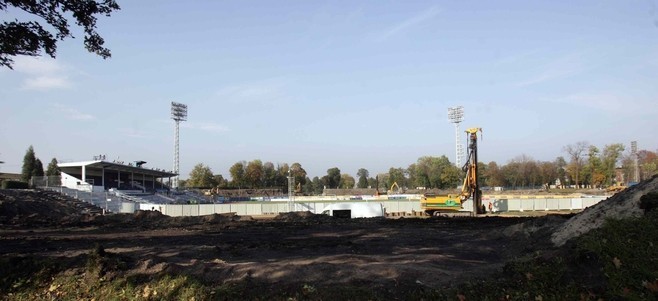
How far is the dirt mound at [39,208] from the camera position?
33.1 meters

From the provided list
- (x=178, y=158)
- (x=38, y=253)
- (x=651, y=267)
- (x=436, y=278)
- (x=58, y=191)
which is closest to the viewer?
(x=651, y=267)

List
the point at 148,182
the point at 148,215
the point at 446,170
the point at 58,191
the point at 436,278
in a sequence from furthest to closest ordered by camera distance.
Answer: the point at 446,170 < the point at 148,182 < the point at 58,191 < the point at 148,215 < the point at 436,278

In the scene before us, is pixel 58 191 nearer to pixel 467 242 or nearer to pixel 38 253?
pixel 38 253

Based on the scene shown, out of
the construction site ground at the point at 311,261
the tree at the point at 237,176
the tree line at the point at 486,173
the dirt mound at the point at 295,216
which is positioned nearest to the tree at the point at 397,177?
the tree line at the point at 486,173

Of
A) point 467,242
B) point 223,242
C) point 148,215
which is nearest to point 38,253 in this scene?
point 223,242

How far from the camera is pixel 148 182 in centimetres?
9225

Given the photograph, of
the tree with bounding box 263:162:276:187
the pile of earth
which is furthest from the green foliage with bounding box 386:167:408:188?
the pile of earth

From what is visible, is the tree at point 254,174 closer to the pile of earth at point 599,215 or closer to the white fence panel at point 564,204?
the white fence panel at point 564,204

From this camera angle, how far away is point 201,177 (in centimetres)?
12344

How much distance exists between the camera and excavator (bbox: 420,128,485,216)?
35.5m

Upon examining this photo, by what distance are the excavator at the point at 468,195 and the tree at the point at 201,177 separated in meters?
96.0

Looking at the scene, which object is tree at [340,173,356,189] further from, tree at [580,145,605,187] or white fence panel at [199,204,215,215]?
white fence panel at [199,204,215,215]

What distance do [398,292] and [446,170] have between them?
126499 mm

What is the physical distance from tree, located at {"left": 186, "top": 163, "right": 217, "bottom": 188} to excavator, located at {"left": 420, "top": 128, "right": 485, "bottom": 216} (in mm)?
96000
